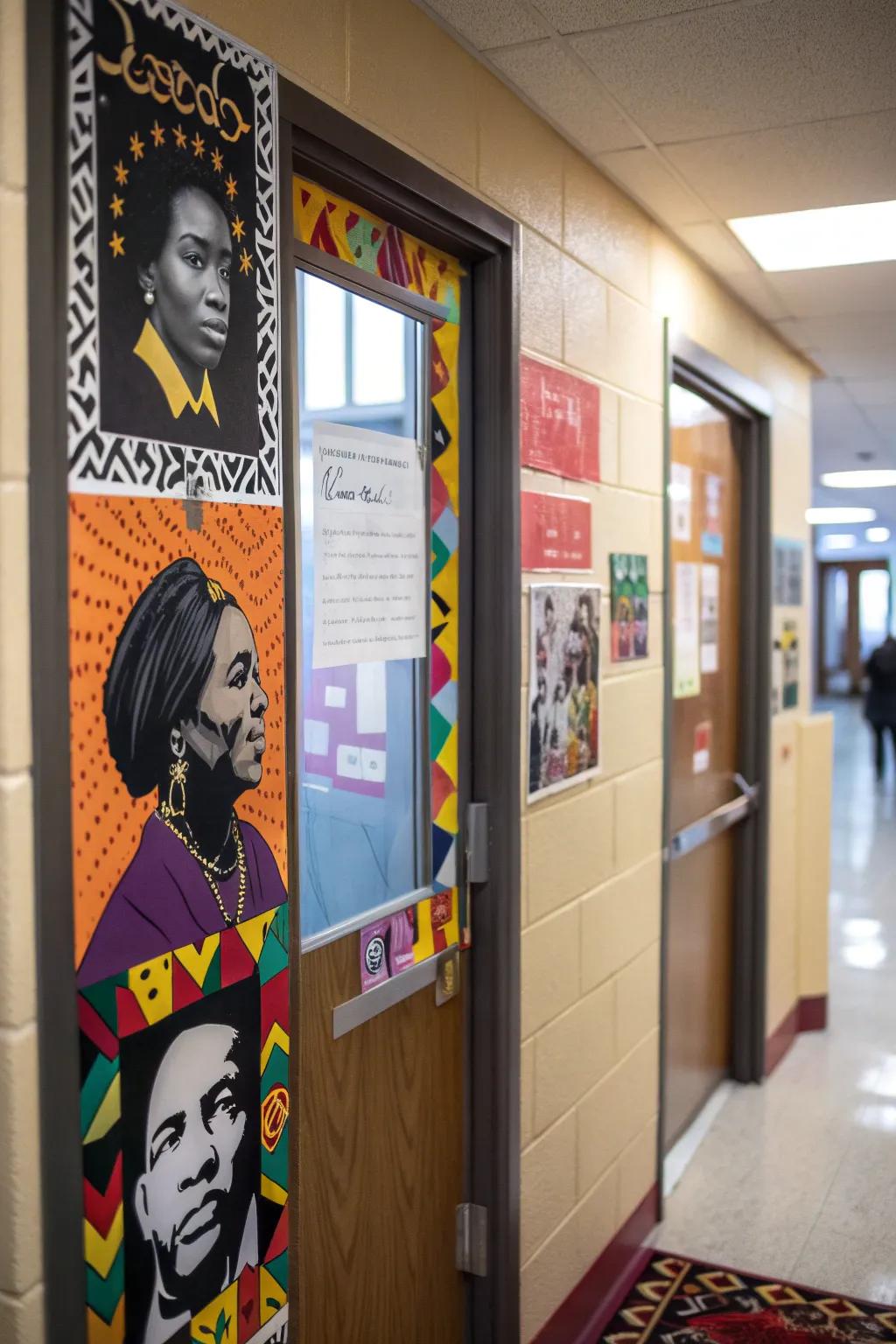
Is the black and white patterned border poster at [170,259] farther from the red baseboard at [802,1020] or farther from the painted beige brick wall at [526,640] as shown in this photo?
the red baseboard at [802,1020]

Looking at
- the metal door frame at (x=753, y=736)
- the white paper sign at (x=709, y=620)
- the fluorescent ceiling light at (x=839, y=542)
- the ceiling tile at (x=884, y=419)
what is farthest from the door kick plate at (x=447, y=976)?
the fluorescent ceiling light at (x=839, y=542)

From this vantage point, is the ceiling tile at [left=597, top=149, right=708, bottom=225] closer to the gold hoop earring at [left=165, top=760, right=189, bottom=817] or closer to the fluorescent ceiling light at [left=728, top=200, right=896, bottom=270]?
the fluorescent ceiling light at [left=728, top=200, right=896, bottom=270]

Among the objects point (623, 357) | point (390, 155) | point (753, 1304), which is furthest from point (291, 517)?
point (753, 1304)

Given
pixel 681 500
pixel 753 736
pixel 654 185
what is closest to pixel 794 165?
pixel 654 185

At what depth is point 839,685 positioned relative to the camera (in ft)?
65.2

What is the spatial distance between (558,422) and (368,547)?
27.2 inches

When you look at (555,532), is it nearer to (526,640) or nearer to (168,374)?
(526,640)

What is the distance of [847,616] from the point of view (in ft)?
65.0

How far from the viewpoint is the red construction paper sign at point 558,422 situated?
7.53ft

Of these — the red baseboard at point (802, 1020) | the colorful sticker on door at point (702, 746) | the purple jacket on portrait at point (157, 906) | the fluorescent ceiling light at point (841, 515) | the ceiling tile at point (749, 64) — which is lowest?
the red baseboard at point (802, 1020)

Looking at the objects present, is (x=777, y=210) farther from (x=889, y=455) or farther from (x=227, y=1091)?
(x=889, y=455)

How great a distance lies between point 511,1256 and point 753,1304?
33.4 inches

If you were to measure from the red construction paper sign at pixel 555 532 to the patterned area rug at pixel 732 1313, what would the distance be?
166 cm

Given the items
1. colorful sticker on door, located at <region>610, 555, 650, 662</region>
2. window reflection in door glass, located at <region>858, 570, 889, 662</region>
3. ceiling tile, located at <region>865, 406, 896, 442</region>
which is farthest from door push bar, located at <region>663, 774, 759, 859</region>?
window reflection in door glass, located at <region>858, 570, 889, 662</region>
